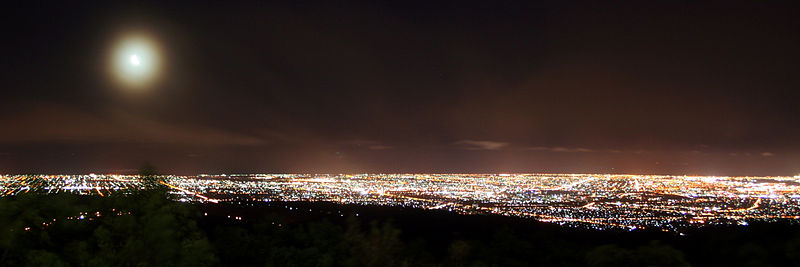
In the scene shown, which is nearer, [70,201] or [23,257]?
[23,257]

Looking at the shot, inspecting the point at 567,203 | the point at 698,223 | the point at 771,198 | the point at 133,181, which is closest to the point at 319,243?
the point at 133,181

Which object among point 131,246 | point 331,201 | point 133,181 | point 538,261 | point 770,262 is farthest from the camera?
point 331,201

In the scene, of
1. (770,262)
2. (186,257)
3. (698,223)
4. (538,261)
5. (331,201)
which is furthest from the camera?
(331,201)

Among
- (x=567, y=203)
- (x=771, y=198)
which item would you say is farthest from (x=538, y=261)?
(x=771, y=198)

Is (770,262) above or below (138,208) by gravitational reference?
below

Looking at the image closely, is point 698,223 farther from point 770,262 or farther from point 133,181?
point 133,181

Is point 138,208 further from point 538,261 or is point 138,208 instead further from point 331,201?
point 331,201

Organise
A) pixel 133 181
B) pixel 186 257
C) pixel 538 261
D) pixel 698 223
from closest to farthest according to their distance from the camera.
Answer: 1. pixel 186 257
2. pixel 133 181
3. pixel 538 261
4. pixel 698 223

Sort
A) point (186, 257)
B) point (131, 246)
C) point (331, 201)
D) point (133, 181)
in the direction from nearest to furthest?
point (131, 246)
point (186, 257)
point (133, 181)
point (331, 201)

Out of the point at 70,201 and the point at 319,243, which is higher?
the point at 70,201
